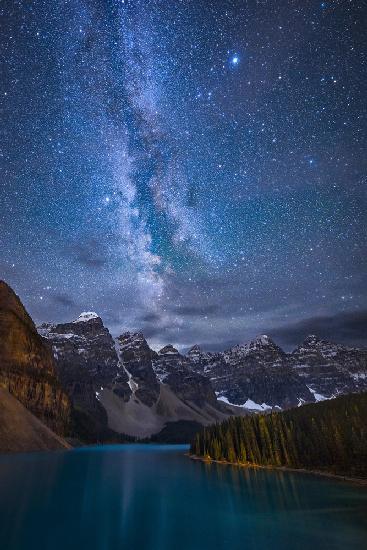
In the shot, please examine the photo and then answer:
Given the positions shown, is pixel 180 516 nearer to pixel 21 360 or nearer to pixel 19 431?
pixel 19 431

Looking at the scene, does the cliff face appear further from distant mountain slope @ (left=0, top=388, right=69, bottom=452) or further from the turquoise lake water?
the turquoise lake water

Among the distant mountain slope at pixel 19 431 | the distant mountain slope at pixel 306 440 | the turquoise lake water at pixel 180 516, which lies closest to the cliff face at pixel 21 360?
the distant mountain slope at pixel 19 431

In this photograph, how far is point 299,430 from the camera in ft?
308

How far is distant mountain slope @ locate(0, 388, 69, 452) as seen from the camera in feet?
391

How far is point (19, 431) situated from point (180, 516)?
366ft

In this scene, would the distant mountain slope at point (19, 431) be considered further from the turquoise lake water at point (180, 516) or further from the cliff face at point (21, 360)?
the turquoise lake water at point (180, 516)

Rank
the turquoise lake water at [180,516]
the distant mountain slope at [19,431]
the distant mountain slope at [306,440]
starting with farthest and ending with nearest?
the distant mountain slope at [19,431] → the distant mountain slope at [306,440] → the turquoise lake water at [180,516]

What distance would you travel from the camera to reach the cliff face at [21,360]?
173m

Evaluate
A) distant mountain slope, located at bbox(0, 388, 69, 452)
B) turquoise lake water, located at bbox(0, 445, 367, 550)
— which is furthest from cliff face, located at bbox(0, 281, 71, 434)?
turquoise lake water, located at bbox(0, 445, 367, 550)

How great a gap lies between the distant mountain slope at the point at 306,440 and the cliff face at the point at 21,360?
97.6m

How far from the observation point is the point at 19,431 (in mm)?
126500

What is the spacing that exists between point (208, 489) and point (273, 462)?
162 ft

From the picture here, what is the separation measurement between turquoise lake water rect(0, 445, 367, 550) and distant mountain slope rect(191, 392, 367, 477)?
60.3 ft

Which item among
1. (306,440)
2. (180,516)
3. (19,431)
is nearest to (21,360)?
(19,431)
